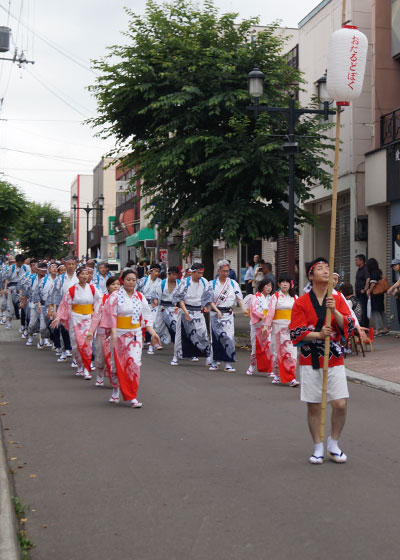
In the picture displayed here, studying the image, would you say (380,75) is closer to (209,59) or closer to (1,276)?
(209,59)

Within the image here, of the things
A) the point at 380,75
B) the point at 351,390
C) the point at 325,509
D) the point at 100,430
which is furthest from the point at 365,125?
the point at 325,509

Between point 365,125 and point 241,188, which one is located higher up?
point 365,125

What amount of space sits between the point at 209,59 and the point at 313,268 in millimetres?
13326

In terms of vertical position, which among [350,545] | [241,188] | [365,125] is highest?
[365,125]

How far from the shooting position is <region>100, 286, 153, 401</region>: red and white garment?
400 inches

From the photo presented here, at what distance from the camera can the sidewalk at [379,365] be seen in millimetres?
12320

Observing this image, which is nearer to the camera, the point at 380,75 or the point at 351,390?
the point at 351,390

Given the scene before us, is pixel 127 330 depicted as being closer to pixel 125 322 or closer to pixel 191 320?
pixel 125 322

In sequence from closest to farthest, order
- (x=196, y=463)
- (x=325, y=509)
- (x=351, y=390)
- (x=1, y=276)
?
(x=325, y=509) → (x=196, y=463) → (x=351, y=390) → (x=1, y=276)

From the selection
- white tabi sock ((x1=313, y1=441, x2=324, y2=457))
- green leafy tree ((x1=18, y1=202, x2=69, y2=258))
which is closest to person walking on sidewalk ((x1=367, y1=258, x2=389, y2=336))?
white tabi sock ((x1=313, y1=441, x2=324, y2=457))

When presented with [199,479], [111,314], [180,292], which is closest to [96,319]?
[111,314]

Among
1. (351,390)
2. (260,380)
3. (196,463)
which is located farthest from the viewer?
(260,380)

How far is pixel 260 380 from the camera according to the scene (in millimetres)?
13000

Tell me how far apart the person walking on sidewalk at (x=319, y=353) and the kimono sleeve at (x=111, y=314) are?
377cm
